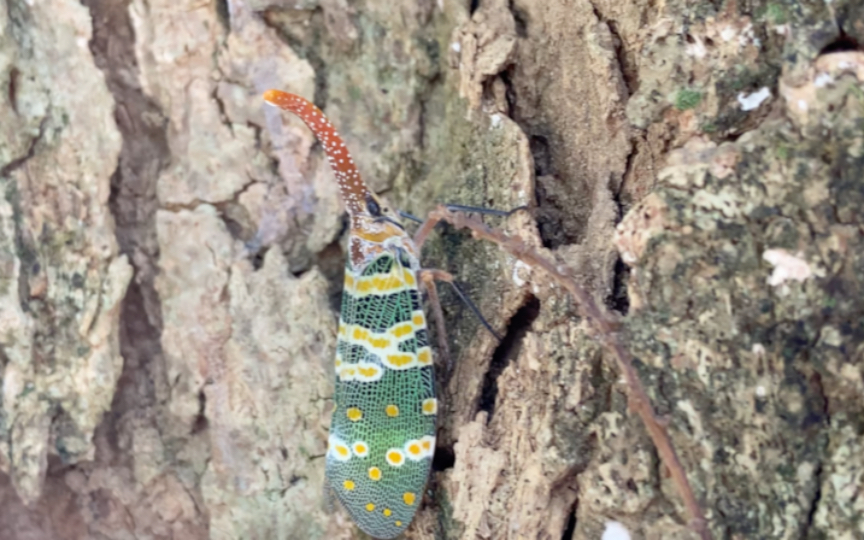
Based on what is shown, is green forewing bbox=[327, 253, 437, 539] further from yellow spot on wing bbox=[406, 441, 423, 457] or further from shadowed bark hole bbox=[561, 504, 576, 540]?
shadowed bark hole bbox=[561, 504, 576, 540]

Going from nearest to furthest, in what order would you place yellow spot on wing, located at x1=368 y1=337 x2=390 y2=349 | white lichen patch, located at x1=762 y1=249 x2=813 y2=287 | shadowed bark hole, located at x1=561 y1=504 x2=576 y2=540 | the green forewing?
1. white lichen patch, located at x1=762 y1=249 x2=813 y2=287
2. shadowed bark hole, located at x1=561 y1=504 x2=576 y2=540
3. the green forewing
4. yellow spot on wing, located at x1=368 y1=337 x2=390 y2=349

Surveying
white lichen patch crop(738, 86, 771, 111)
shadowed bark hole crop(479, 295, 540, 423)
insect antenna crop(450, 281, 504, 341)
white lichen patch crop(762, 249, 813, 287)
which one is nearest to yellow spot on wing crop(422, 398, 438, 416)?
shadowed bark hole crop(479, 295, 540, 423)

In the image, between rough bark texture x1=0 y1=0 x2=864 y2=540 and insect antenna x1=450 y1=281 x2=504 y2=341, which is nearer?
rough bark texture x1=0 y1=0 x2=864 y2=540

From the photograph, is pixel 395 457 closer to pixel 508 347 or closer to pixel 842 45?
pixel 508 347

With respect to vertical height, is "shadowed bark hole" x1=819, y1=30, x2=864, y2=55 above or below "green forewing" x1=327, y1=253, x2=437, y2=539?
above

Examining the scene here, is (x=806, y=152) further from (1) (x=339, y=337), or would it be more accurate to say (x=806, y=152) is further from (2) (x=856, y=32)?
(1) (x=339, y=337)

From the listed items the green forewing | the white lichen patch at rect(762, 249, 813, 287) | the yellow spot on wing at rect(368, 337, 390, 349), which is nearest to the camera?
the white lichen patch at rect(762, 249, 813, 287)

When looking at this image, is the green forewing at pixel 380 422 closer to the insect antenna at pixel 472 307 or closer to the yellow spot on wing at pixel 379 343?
the yellow spot on wing at pixel 379 343

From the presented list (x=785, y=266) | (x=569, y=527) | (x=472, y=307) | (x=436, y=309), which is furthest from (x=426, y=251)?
(x=785, y=266)
